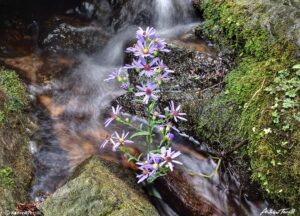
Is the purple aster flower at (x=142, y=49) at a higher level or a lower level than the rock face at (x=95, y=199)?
higher

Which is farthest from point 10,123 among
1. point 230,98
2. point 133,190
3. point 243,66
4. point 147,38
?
point 243,66

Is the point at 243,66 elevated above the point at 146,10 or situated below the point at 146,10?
below

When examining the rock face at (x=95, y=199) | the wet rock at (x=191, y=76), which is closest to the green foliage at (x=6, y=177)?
the rock face at (x=95, y=199)

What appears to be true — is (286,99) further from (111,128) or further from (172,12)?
(172,12)

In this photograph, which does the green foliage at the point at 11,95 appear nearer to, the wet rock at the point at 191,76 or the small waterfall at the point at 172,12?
the wet rock at the point at 191,76

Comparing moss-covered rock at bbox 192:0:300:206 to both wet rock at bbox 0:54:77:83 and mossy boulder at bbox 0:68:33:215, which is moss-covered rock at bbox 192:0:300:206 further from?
wet rock at bbox 0:54:77:83

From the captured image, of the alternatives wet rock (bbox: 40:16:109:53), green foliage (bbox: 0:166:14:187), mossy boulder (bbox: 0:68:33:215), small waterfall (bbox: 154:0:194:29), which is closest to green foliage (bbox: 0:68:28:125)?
mossy boulder (bbox: 0:68:33:215)

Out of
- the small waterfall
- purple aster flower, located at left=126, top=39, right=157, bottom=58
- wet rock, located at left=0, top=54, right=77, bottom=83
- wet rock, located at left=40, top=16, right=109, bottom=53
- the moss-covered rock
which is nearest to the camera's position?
purple aster flower, located at left=126, top=39, right=157, bottom=58

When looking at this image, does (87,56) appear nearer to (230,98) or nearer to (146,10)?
(146,10)
